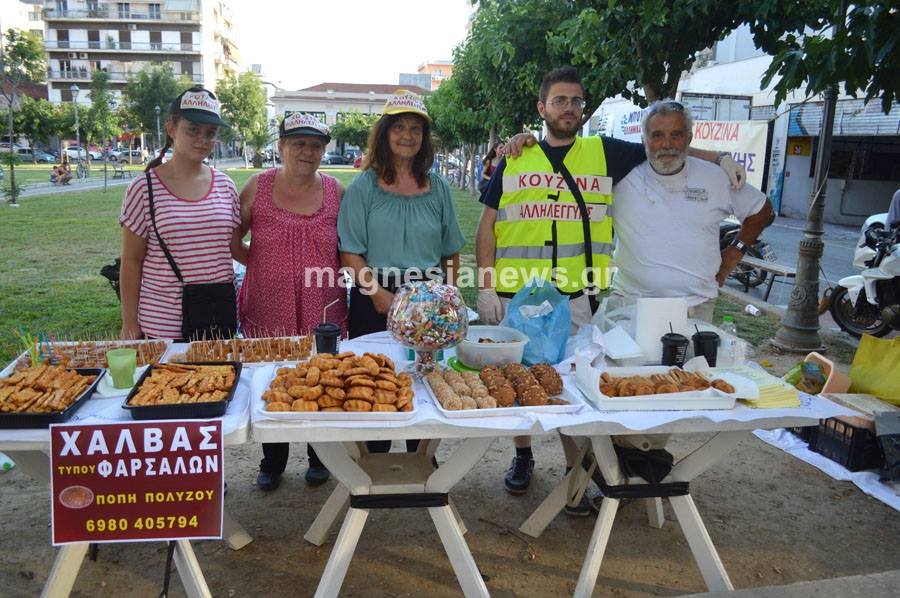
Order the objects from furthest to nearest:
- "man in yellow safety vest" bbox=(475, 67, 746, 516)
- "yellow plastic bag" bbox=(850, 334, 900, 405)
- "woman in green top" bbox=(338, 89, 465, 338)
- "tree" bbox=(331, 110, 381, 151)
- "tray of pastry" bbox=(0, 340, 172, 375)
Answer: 1. "tree" bbox=(331, 110, 381, 151)
2. "yellow plastic bag" bbox=(850, 334, 900, 405)
3. "man in yellow safety vest" bbox=(475, 67, 746, 516)
4. "woman in green top" bbox=(338, 89, 465, 338)
5. "tray of pastry" bbox=(0, 340, 172, 375)

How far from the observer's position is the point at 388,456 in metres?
2.85

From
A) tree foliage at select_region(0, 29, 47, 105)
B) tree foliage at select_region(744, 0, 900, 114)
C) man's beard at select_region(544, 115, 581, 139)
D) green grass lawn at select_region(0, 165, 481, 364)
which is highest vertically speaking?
tree foliage at select_region(0, 29, 47, 105)

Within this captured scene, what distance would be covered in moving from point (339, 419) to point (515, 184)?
164 centimetres

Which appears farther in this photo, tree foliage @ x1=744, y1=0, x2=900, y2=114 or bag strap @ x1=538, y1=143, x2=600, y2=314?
bag strap @ x1=538, y1=143, x2=600, y2=314

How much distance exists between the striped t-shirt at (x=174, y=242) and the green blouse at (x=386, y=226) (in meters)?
0.59

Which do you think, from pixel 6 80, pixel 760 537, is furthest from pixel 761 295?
pixel 6 80

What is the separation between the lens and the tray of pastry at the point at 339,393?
2.15 m

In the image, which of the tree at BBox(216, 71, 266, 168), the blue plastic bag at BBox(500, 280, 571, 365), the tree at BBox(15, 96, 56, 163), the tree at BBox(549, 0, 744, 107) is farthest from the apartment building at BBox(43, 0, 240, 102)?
the blue plastic bag at BBox(500, 280, 571, 365)

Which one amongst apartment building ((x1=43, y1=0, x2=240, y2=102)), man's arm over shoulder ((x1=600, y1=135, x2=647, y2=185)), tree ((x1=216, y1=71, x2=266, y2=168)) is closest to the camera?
man's arm over shoulder ((x1=600, y1=135, x2=647, y2=185))

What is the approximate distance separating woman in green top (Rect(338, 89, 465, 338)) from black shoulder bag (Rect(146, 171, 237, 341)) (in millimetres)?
605

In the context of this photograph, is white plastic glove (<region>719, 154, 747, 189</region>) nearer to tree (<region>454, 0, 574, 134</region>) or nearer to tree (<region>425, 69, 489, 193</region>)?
tree (<region>454, 0, 574, 134</region>)

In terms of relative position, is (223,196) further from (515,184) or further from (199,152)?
(515,184)

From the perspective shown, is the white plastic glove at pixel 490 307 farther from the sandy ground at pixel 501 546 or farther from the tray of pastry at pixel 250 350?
the sandy ground at pixel 501 546

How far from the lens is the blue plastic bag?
281cm
